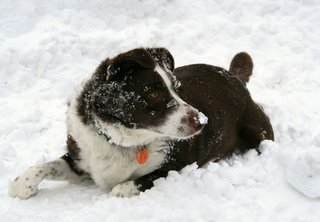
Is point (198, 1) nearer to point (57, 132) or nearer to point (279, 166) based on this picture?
point (57, 132)

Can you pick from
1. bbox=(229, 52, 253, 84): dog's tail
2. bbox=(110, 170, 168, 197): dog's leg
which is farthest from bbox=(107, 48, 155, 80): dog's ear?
bbox=(229, 52, 253, 84): dog's tail

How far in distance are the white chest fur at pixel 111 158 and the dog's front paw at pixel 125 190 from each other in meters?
0.21

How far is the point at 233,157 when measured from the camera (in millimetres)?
4836

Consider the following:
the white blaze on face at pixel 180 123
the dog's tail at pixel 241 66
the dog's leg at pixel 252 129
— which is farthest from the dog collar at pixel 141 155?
the dog's tail at pixel 241 66

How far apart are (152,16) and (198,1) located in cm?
101

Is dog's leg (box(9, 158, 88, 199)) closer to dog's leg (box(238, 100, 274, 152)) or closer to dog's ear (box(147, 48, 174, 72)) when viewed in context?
dog's ear (box(147, 48, 174, 72))

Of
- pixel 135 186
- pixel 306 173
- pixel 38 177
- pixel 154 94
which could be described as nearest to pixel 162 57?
pixel 154 94

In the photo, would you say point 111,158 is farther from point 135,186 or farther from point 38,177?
point 38,177

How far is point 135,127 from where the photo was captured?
3947 mm

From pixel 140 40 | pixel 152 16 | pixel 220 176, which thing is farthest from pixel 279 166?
pixel 152 16

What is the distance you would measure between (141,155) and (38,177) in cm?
92

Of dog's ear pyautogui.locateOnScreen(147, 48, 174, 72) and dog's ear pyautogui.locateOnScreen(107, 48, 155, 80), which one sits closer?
dog's ear pyautogui.locateOnScreen(107, 48, 155, 80)

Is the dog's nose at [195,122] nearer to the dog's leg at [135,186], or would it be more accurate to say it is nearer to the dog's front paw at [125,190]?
the dog's leg at [135,186]

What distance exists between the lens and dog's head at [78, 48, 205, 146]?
3.88m
